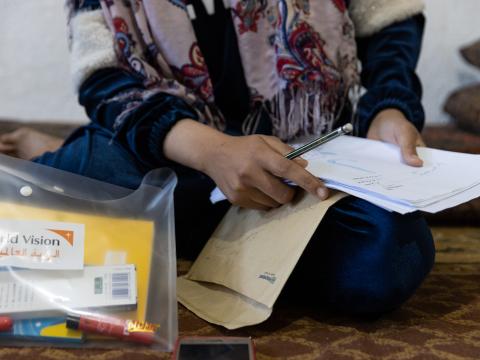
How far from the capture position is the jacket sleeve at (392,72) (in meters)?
0.83

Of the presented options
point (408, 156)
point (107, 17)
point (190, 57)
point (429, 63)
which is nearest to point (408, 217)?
point (408, 156)

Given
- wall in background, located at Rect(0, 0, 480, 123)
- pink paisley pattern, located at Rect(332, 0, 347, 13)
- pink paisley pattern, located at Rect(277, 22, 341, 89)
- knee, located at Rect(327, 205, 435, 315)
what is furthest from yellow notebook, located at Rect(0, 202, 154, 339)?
wall in background, located at Rect(0, 0, 480, 123)

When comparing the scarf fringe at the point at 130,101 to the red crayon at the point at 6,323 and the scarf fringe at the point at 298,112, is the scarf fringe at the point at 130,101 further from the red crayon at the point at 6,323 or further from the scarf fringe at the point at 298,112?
the red crayon at the point at 6,323

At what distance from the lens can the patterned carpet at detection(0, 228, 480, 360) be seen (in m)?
0.53

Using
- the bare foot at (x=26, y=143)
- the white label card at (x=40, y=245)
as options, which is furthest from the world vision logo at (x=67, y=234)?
the bare foot at (x=26, y=143)

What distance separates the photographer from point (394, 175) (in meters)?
0.61

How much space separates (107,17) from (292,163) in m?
0.39

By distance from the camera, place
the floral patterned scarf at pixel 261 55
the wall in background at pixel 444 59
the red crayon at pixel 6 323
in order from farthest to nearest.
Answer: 1. the wall in background at pixel 444 59
2. the floral patterned scarf at pixel 261 55
3. the red crayon at pixel 6 323

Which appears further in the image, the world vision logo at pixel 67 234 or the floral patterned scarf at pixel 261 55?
the floral patterned scarf at pixel 261 55

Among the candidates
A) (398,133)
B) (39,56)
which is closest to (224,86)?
(398,133)

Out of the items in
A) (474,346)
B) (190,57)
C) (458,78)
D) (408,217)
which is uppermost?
(190,57)

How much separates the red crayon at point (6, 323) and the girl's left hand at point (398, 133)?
1.56 ft

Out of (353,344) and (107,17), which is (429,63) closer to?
(107,17)

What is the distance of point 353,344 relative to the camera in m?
0.56
